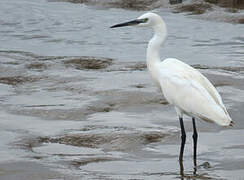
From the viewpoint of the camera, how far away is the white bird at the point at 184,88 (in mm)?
8180

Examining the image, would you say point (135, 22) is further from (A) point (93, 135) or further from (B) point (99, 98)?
(B) point (99, 98)

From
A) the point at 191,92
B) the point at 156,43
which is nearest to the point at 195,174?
the point at 191,92

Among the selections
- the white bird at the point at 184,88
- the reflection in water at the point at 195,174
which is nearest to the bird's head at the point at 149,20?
the white bird at the point at 184,88

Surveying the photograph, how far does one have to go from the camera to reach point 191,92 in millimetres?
8406

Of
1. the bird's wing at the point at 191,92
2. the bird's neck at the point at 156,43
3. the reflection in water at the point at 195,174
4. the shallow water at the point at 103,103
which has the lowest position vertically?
the shallow water at the point at 103,103

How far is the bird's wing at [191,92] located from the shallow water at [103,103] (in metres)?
0.56

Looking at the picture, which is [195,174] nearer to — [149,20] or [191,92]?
[191,92]

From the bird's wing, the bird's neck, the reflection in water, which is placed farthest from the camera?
the bird's neck

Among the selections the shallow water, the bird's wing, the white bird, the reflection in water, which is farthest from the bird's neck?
the reflection in water

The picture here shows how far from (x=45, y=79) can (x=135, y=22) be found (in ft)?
15.3

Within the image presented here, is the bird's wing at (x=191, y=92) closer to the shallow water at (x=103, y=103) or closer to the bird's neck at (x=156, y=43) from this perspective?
the bird's neck at (x=156, y=43)

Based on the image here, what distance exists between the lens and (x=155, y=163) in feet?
27.1

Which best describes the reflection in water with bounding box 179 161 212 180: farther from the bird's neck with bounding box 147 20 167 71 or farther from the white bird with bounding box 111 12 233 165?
the bird's neck with bounding box 147 20 167 71

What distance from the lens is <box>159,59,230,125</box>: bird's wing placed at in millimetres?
8172
